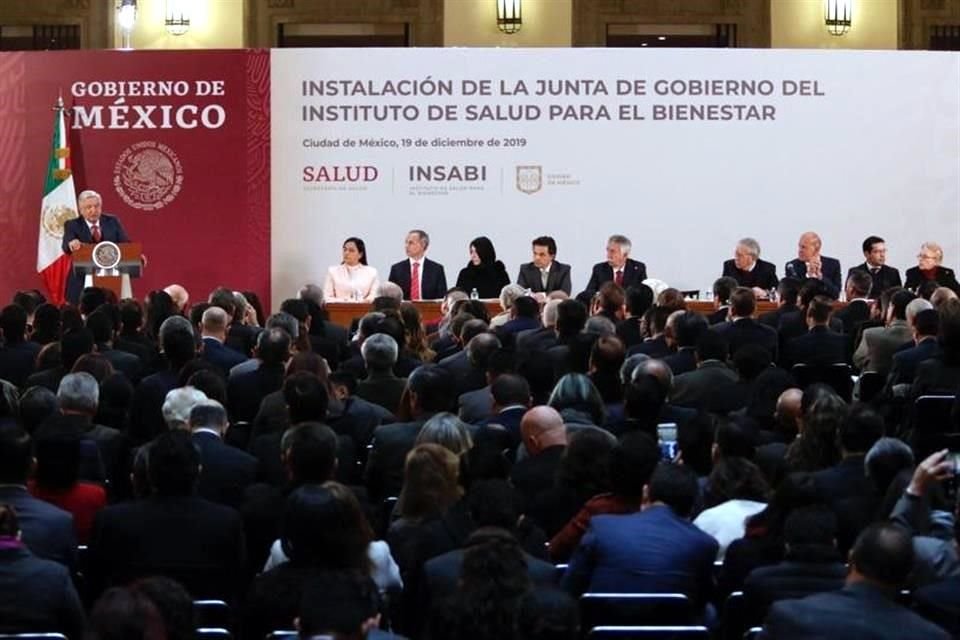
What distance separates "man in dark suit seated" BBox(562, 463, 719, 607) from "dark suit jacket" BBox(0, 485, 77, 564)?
1.68m

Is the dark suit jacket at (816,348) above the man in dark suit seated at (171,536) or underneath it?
above

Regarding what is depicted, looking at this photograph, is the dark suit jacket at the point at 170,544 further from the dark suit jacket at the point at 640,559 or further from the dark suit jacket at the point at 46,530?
the dark suit jacket at the point at 640,559

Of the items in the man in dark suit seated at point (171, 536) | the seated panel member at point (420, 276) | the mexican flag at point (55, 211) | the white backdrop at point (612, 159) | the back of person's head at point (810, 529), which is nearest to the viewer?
the back of person's head at point (810, 529)

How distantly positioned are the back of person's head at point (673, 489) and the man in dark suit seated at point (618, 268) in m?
10.3

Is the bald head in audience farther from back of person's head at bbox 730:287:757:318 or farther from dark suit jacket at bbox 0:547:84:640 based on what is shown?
back of person's head at bbox 730:287:757:318

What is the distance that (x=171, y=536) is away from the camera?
612 cm

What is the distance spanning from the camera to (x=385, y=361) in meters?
9.52

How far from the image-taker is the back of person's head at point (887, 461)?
22.0 ft

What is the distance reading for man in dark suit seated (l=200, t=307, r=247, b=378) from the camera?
413 inches

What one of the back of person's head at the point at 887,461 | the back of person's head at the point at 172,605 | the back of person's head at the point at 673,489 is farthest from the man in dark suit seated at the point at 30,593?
the back of person's head at the point at 887,461

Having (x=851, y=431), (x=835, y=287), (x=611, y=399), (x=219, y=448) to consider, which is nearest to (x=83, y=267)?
(x=835, y=287)

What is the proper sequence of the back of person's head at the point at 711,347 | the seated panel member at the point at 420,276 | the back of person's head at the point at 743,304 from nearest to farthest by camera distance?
1. the back of person's head at the point at 711,347
2. the back of person's head at the point at 743,304
3. the seated panel member at the point at 420,276

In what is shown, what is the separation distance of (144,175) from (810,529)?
1320 cm

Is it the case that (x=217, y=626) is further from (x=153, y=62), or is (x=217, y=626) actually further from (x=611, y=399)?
(x=153, y=62)
